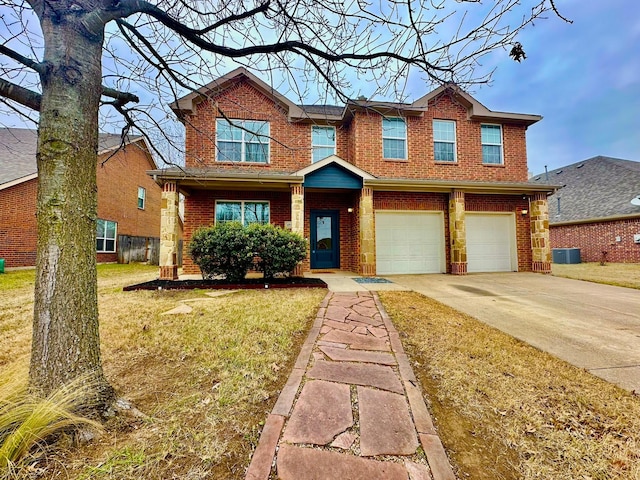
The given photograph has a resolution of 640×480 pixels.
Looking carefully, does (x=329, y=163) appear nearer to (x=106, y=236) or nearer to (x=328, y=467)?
(x=328, y=467)

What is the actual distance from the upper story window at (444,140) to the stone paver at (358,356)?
381 inches

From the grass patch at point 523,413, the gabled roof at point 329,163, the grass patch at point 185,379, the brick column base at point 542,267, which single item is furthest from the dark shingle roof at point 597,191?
the grass patch at point 185,379

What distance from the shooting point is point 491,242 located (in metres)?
10.7

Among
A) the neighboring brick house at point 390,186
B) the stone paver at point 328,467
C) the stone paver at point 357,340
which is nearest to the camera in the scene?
the stone paver at point 328,467

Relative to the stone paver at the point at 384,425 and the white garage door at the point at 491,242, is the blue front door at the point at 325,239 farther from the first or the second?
the stone paver at the point at 384,425

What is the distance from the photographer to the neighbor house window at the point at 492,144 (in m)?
11.0

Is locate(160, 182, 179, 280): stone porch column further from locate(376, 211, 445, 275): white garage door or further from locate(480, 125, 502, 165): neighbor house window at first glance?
locate(480, 125, 502, 165): neighbor house window

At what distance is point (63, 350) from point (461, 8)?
13.1ft

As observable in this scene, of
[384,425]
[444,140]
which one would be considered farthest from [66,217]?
[444,140]

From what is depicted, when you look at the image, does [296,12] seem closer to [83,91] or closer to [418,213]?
[83,91]

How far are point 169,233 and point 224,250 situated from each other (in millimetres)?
2283

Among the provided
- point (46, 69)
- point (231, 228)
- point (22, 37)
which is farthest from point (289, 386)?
point (231, 228)

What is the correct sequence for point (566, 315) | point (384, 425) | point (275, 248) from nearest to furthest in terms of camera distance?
1. point (384, 425)
2. point (566, 315)
3. point (275, 248)

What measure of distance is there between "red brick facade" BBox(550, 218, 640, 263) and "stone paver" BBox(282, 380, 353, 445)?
60.4 feet
